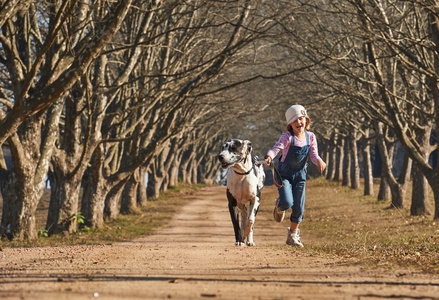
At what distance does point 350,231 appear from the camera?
1759 centimetres

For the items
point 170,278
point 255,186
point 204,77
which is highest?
point 204,77

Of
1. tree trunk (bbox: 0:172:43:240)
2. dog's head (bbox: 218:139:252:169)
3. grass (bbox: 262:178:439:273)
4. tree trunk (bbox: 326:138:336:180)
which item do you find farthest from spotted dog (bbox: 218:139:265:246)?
tree trunk (bbox: 326:138:336:180)

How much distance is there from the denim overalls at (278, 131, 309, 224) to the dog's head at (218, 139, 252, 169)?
701mm

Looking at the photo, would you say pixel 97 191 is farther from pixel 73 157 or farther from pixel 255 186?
pixel 255 186

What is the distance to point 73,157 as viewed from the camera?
15.8 m

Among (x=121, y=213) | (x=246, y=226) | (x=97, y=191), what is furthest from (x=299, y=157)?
(x=121, y=213)

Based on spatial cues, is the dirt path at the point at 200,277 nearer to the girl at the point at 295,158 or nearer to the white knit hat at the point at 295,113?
the girl at the point at 295,158

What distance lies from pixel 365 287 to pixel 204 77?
11695mm

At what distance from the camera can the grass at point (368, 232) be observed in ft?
25.8

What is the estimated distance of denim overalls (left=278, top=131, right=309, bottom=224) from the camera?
9.20 metres

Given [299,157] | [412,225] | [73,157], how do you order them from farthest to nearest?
[412,225], [73,157], [299,157]

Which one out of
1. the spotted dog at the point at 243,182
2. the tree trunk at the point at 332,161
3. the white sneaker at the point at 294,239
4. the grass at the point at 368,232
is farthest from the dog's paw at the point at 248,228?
the tree trunk at the point at 332,161

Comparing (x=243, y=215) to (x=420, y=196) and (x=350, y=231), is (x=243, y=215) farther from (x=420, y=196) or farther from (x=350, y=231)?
(x=420, y=196)

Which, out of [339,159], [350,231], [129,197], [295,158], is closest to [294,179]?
[295,158]
